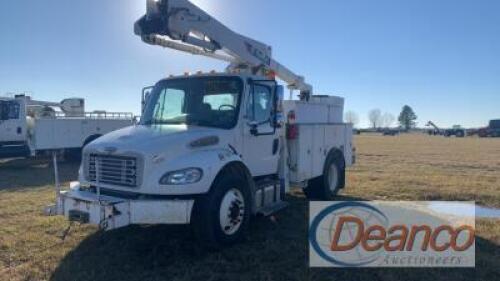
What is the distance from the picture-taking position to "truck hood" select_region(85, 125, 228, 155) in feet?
18.6

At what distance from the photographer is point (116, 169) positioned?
230 inches

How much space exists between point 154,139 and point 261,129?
2.09m

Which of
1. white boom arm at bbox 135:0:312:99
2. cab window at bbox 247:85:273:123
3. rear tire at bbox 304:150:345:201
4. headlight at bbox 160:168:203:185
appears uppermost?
white boom arm at bbox 135:0:312:99

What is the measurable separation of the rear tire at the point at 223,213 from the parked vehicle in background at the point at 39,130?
12.1m

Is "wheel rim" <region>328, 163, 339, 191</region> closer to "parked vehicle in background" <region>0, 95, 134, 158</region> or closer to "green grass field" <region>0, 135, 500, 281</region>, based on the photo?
"green grass field" <region>0, 135, 500, 281</region>

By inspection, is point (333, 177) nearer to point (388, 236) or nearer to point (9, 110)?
point (388, 236)

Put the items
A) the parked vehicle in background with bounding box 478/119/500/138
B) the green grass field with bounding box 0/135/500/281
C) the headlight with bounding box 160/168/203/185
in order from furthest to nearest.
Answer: the parked vehicle in background with bounding box 478/119/500/138, the headlight with bounding box 160/168/203/185, the green grass field with bounding box 0/135/500/281

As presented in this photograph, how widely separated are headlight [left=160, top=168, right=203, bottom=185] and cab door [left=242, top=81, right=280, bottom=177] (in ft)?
4.84

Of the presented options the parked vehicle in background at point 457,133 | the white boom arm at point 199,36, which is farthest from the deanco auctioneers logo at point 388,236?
the parked vehicle in background at point 457,133

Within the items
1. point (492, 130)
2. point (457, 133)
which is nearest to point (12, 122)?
point (492, 130)

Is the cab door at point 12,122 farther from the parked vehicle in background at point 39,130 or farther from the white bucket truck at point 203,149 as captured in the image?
the white bucket truck at point 203,149

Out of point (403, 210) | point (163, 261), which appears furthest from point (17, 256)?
point (403, 210)

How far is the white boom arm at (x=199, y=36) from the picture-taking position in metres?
6.83

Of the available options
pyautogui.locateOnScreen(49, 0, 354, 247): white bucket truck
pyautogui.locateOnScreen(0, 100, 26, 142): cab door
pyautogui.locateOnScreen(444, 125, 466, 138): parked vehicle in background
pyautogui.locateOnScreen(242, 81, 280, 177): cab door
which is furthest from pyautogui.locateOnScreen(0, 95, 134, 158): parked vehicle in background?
pyautogui.locateOnScreen(444, 125, 466, 138): parked vehicle in background
